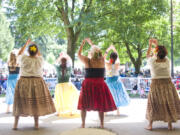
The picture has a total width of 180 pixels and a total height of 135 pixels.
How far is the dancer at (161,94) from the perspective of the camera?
516 centimetres

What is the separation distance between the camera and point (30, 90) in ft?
17.2

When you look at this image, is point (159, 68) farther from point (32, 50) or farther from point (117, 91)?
point (32, 50)

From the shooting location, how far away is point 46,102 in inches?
212

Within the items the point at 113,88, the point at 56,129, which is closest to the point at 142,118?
the point at 113,88

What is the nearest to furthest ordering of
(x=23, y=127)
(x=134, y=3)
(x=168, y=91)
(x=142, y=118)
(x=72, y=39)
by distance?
(x=168, y=91), (x=23, y=127), (x=142, y=118), (x=72, y=39), (x=134, y=3)

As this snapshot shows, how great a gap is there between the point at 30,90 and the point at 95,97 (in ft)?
4.28

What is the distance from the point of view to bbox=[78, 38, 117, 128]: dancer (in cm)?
529

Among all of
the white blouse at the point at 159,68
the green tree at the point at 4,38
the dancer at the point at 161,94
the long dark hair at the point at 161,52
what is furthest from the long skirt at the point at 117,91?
→ the green tree at the point at 4,38

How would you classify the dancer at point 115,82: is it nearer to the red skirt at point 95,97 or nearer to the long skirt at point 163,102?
the red skirt at point 95,97

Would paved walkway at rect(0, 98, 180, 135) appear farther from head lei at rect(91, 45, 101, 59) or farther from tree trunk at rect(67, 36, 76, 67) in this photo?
tree trunk at rect(67, 36, 76, 67)

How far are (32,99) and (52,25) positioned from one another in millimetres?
10977

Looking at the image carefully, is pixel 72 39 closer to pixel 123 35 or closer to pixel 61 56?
pixel 123 35

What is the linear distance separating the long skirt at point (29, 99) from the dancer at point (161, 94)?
216 cm

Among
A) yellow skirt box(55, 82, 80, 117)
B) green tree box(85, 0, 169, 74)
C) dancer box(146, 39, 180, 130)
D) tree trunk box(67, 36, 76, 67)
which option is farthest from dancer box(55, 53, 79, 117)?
green tree box(85, 0, 169, 74)
